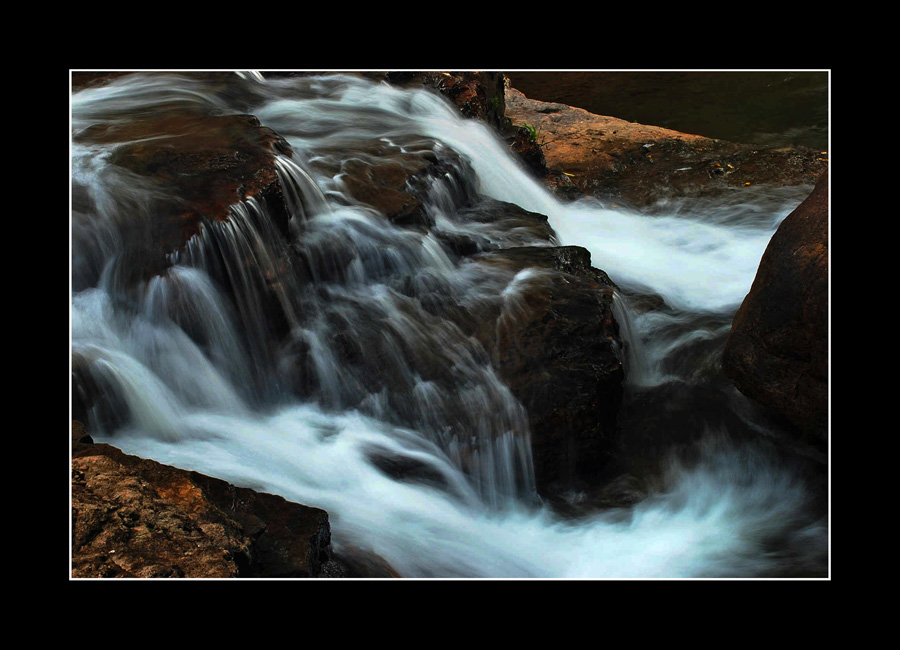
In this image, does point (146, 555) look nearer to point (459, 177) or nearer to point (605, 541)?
point (605, 541)

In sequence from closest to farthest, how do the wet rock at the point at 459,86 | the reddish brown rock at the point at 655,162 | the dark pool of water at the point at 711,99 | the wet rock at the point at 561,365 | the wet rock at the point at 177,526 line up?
the wet rock at the point at 177,526, the wet rock at the point at 561,365, the wet rock at the point at 459,86, the reddish brown rock at the point at 655,162, the dark pool of water at the point at 711,99

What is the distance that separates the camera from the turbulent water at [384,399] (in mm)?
4250

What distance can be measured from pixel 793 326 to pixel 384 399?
8.59 feet

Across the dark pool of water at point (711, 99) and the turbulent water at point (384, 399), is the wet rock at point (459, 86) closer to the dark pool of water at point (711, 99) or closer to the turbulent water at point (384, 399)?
the turbulent water at point (384, 399)

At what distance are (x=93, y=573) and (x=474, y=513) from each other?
96.8 inches

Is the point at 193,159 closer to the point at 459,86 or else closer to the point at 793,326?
the point at 459,86

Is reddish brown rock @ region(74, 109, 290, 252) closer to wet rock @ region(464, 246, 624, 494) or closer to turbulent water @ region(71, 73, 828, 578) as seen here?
turbulent water @ region(71, 73, 828, 578)

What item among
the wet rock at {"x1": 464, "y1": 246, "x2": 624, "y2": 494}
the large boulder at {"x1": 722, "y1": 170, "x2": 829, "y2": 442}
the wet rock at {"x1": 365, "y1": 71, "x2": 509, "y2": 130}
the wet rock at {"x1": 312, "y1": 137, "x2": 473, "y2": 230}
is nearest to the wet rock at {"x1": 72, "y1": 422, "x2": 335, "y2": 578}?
the wet rock at {"x1": 464, "y1": 246, "x2": 624, "y2": 494}

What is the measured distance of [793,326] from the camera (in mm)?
4605

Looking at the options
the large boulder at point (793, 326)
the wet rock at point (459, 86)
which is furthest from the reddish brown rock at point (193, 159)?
the large boulder at point (793, 326)

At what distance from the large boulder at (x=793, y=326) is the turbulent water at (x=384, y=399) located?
370 mm

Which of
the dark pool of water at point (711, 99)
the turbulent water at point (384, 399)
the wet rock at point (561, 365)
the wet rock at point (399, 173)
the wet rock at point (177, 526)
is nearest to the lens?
the wet rock at point (177, 526)

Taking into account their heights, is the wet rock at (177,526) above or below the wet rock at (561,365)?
below

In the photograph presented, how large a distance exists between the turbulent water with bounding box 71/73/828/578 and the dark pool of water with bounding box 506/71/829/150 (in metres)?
5.86
